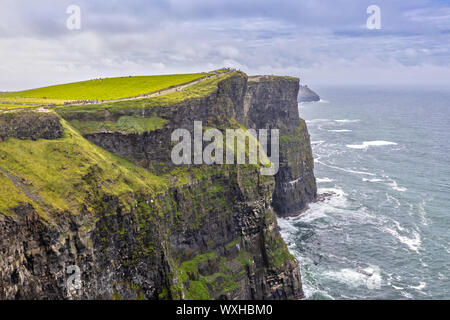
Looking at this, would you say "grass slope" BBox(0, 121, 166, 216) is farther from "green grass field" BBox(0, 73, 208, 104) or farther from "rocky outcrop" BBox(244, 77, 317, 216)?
"rocky outcrop" BBox(244, 77, 317, 216)

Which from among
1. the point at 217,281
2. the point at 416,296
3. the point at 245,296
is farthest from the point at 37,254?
the point at 416,296

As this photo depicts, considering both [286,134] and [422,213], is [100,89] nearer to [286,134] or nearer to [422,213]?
[286,134]

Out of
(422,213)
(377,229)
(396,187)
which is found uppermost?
(396,187)

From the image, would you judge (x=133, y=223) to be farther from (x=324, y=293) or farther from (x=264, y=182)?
(x=324, y=293)

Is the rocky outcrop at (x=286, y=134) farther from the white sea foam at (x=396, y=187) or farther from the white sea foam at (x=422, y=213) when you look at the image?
the white sea foam at (x=422, y=213)

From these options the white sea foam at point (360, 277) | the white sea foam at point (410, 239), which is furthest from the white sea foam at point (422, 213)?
the white sea foam at point (360, 277)

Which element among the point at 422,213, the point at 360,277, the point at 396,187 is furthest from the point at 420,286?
the point at 396,187
